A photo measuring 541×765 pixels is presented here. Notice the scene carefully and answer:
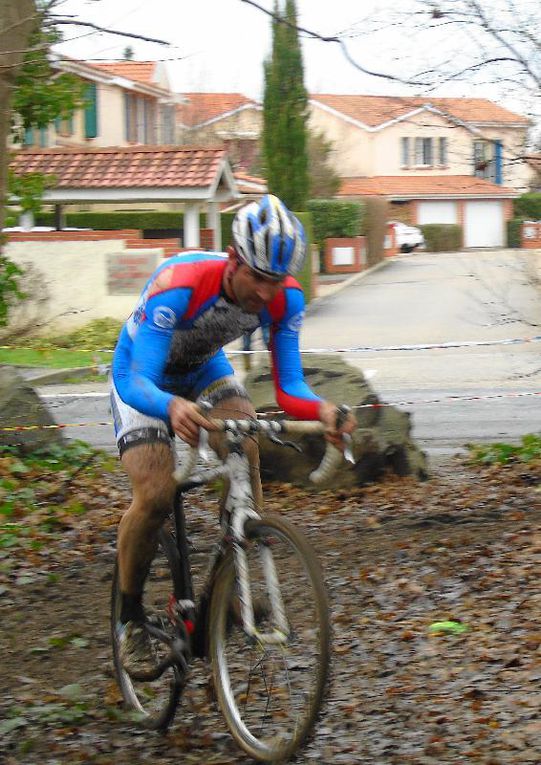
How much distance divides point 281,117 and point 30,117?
2548 centimetres

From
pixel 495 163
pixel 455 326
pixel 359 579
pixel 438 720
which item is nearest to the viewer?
pixel 438 720

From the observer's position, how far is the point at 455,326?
27.9 m

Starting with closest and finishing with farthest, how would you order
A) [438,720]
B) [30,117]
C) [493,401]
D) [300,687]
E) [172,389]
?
[300,687]
[438,720]
[172,389]
[30,117]
[493,401]

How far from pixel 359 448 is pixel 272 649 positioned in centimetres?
534

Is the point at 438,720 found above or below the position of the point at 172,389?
below

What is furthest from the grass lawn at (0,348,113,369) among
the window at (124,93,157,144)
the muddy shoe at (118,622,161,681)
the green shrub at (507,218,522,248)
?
the green shrub at (507,218,522,248)

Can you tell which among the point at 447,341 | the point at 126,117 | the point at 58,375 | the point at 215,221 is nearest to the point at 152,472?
the point at 58,375

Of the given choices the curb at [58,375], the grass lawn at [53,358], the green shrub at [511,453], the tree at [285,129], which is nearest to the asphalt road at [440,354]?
the curb at [58,375]

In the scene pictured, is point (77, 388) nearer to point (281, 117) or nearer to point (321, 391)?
point (321, 391)

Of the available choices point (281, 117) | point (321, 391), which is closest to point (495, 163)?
point (321, 391)

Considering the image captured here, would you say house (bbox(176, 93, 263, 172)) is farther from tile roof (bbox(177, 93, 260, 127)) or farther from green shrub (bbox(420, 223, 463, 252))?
green shrub (bbox(420, 223, 463, 252))

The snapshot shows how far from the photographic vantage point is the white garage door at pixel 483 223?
71062 mm

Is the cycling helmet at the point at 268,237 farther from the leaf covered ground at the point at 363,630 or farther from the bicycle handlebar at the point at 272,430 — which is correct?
the leaf covered ground at the point at 363,630

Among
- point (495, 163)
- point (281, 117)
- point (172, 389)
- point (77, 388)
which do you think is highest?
point (281, 117)
